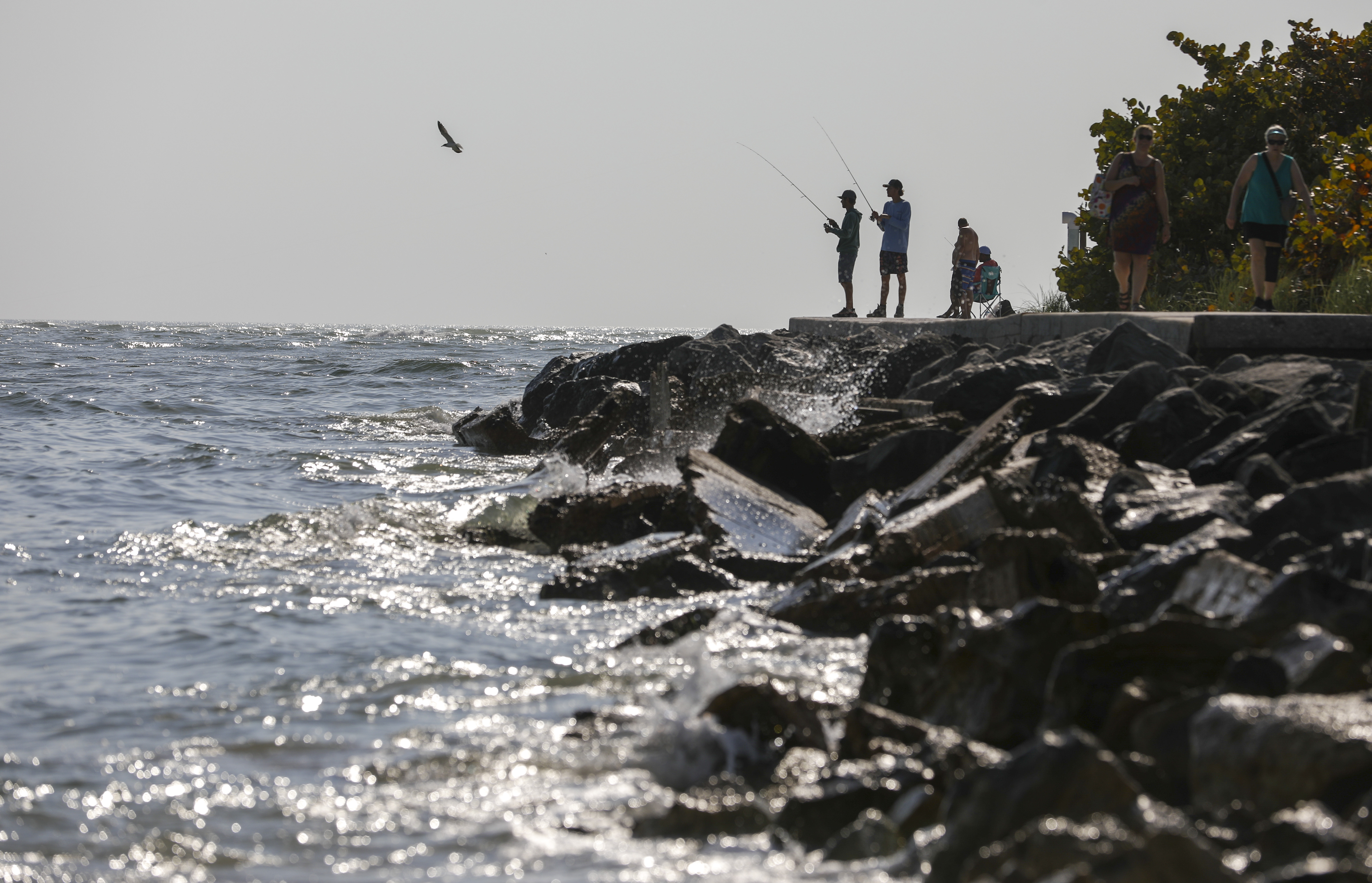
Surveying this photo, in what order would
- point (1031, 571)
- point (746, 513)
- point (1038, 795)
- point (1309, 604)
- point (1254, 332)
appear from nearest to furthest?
point (1038, 795)
point (1309, 604)
point (1031, 571)
point (746, 513)
point (1254, 332)

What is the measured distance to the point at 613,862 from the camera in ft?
8.74

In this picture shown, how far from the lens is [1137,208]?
8922 mm

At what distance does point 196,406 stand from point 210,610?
12312 millimetres

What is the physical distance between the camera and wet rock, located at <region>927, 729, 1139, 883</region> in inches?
91.6

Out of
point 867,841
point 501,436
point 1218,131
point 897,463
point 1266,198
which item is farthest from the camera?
point 1218,131

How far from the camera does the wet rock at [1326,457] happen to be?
14.1ft

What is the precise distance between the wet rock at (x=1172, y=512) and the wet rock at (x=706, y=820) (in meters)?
1.99

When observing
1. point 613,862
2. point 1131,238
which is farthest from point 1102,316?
point 613,862

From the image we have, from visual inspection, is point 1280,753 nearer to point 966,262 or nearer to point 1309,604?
point 1309,604

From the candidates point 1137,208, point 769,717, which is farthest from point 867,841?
point 1137,208

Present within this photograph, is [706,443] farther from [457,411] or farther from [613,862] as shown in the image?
[457,411]

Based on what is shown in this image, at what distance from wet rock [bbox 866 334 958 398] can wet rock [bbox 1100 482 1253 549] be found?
4.51 m

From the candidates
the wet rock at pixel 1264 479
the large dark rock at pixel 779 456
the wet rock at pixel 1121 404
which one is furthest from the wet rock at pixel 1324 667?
the large dark rock at pixel 779 456

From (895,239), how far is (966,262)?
1.32 metres
